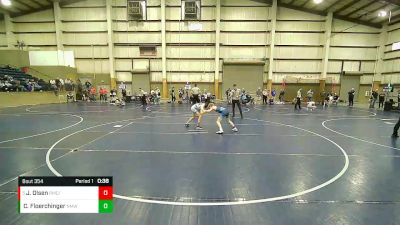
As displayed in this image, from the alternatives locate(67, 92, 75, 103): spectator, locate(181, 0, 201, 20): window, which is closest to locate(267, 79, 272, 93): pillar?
locate(181, 0, 201, 20): window

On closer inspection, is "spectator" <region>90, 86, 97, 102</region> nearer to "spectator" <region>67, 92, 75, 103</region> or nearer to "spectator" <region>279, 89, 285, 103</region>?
"spectator" <region>67, 92, 75, 103</region>

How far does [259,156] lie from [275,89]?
904 inches

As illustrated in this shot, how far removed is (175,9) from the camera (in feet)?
87.9

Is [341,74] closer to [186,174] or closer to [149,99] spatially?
[149,99]

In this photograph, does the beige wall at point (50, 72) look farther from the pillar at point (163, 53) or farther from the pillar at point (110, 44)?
the pillar at point (163, 53)

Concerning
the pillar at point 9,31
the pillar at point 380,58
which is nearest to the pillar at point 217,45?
the pillar at point 380,58

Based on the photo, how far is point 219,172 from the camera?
5.22 m

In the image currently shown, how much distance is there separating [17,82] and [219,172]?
975 inches

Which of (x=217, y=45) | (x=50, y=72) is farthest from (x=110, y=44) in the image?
(x=217, y=45)

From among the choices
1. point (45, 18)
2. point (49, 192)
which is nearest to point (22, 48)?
point (45, 18)
